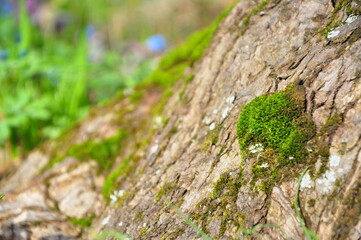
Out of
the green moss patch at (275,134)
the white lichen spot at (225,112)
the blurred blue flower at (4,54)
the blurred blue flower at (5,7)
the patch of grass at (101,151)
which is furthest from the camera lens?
the blurred blue flower at (5,7)

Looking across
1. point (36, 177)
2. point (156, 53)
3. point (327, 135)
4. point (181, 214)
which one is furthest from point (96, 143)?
point (156, 53)

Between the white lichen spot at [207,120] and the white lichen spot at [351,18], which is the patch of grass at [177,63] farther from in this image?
the white lichen spot at [351,18]

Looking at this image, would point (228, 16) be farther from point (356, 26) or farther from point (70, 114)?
point (70, 114)

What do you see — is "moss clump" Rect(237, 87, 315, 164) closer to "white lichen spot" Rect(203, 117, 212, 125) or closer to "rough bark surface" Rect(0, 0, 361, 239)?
"rough bark surface" Rect(0, 0, 361, 239)

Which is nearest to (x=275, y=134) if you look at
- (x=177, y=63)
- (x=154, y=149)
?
(x=154, y=149)

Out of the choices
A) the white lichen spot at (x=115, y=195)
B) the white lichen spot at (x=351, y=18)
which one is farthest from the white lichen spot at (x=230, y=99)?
the white lichen spot at (x=115, y=195)

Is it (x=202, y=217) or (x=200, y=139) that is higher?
A: (x=200, y=139)
